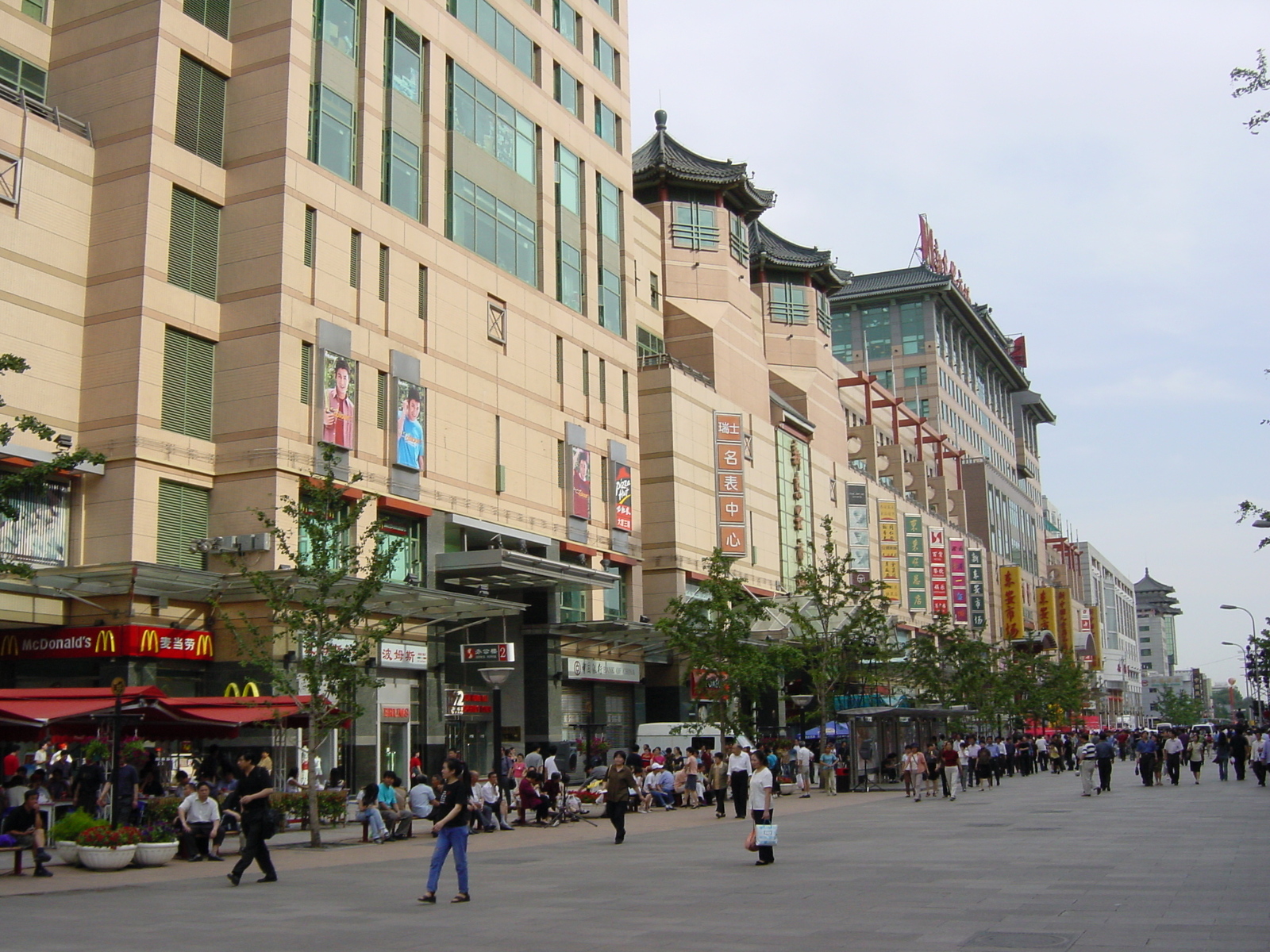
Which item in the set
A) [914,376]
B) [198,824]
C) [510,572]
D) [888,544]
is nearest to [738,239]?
[888,544]

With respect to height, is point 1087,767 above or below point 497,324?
below

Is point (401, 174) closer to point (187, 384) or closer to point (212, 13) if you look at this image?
point (212, 13)

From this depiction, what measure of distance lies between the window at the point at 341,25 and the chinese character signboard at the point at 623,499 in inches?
745

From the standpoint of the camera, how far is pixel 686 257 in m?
65.7

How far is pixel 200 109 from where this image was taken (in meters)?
35.9

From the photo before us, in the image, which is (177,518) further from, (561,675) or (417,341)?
(561,675)

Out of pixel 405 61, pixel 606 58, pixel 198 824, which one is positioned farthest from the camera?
pixel 606 58

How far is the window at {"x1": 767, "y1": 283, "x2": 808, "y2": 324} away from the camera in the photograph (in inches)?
3108

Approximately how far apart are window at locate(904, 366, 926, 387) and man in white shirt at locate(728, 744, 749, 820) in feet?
300

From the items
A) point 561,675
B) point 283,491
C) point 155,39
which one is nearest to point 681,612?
point 561,675

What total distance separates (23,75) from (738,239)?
133 ft

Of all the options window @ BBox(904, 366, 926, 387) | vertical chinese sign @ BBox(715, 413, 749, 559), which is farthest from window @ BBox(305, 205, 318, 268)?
window @ BBox(904, 366, 926, 387)

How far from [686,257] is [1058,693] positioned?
→ 126ft

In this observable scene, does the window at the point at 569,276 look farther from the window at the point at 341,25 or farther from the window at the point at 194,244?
the window at the point at 194,244
